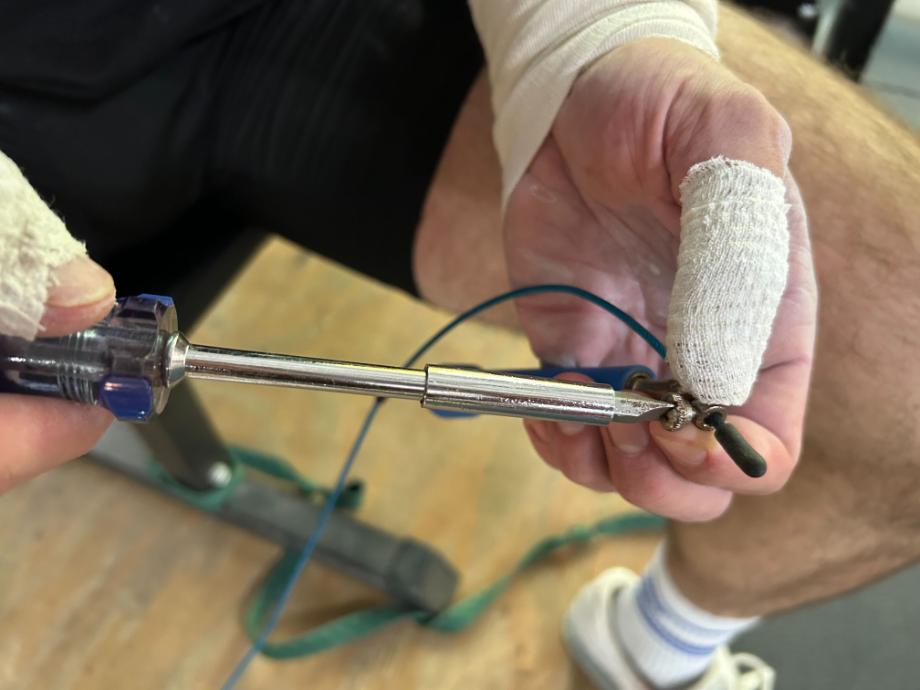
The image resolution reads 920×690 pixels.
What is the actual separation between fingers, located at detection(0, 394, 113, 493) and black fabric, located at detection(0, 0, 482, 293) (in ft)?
0.61

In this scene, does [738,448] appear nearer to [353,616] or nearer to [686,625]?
Answer: [686,625]

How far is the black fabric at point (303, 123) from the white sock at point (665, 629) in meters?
0.34

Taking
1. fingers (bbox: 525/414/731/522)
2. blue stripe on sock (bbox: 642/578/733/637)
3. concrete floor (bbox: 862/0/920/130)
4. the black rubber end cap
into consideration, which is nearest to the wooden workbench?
blue stripe on sock (bbox: 642/578/733/637)

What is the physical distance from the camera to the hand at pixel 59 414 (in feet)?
0.90

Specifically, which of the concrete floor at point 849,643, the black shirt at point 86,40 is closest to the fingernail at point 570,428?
the black shirt at point 86,40

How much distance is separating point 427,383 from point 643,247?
18 centimetres

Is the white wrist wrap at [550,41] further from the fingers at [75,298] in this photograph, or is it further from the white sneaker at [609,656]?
the white sneaker at [609,656]

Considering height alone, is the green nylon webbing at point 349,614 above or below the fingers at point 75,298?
below

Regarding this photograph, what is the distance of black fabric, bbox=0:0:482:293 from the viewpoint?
510mm

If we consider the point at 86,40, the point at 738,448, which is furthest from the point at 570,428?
the point at 86,40

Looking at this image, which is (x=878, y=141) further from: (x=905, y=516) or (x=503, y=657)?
(x=503, y=657)

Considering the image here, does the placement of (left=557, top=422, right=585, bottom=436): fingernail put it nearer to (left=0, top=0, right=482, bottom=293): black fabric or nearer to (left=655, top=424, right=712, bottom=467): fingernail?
(left=655, top=424, right=712, bottom=467): fingernail

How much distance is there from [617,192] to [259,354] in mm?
210

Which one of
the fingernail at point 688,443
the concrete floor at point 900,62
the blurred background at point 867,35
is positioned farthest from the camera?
the concrete floor at point 900,62
